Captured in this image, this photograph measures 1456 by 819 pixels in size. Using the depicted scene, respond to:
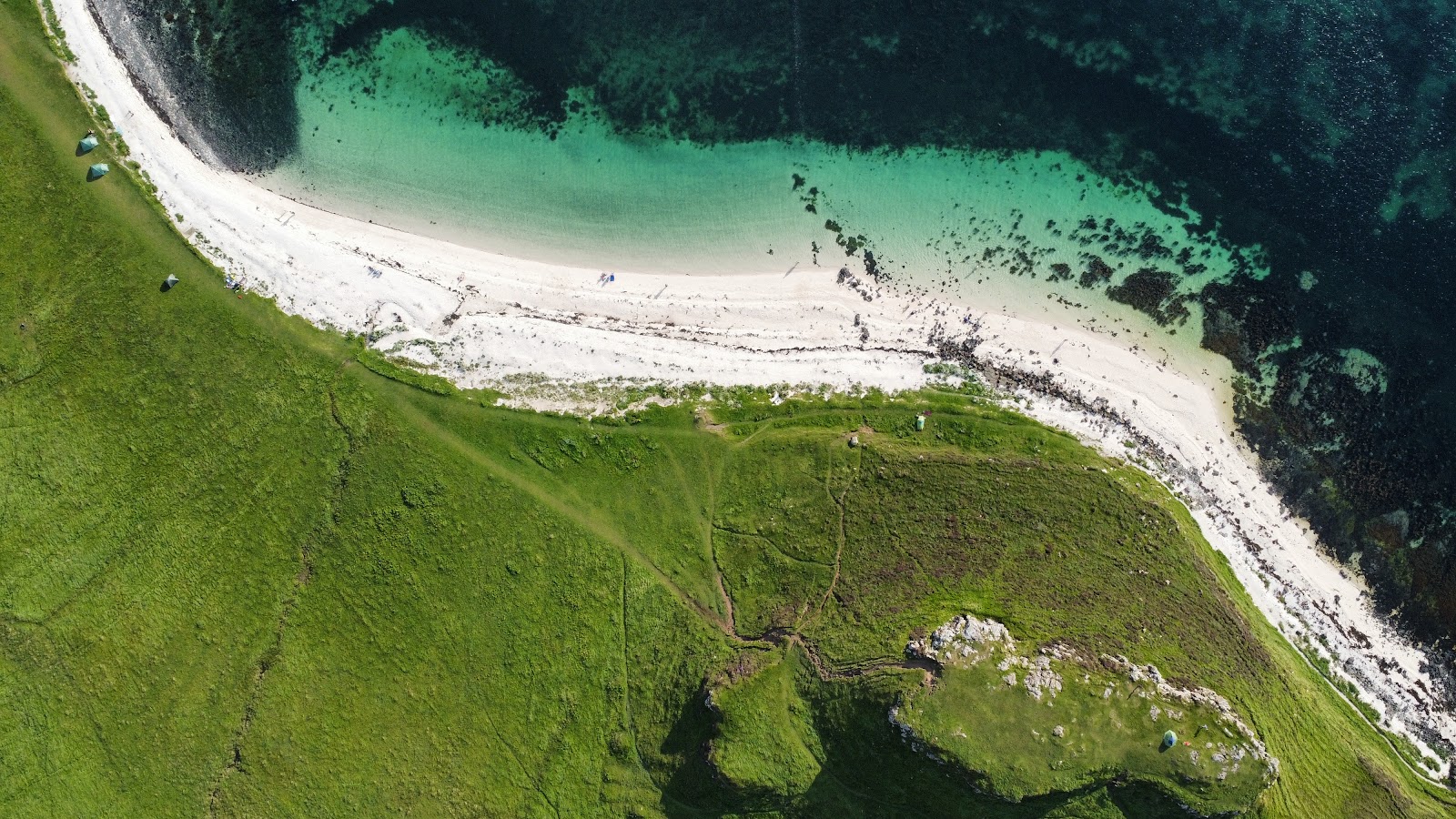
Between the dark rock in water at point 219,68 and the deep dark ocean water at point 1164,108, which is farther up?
the deep dark ocean water at point 1164,108

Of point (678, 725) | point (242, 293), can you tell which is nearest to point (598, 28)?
point (242, 293)

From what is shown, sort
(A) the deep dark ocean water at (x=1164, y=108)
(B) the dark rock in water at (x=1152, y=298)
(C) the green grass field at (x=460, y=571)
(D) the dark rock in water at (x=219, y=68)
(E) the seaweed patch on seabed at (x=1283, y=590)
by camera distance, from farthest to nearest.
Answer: (B) the dark rock in water at (x=1152, y=298) < (A) the deep dark ocean water at (x=1164, y=108) < (D) the dark rock in water at (x=219, y=68) < (E) the seaweed patch on seabed at (x=1283, y=590) < (C) the green grass field at (x=460, y=571)

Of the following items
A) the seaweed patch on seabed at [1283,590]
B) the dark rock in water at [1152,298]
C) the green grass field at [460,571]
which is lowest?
the green grass field at [460,571]

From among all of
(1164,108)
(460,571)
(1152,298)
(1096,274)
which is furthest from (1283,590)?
(460,571)

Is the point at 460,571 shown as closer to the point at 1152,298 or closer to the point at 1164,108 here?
the point at 1152,298

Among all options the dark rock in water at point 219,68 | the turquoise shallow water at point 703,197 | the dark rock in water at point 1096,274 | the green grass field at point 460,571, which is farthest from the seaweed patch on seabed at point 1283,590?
the dark rock in water at point 219,68

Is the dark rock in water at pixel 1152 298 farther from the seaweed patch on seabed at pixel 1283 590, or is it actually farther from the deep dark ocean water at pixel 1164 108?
the seaweed patch on seabed at pixel 1283 590

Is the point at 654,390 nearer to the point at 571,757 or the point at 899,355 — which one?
the point at 899,355
